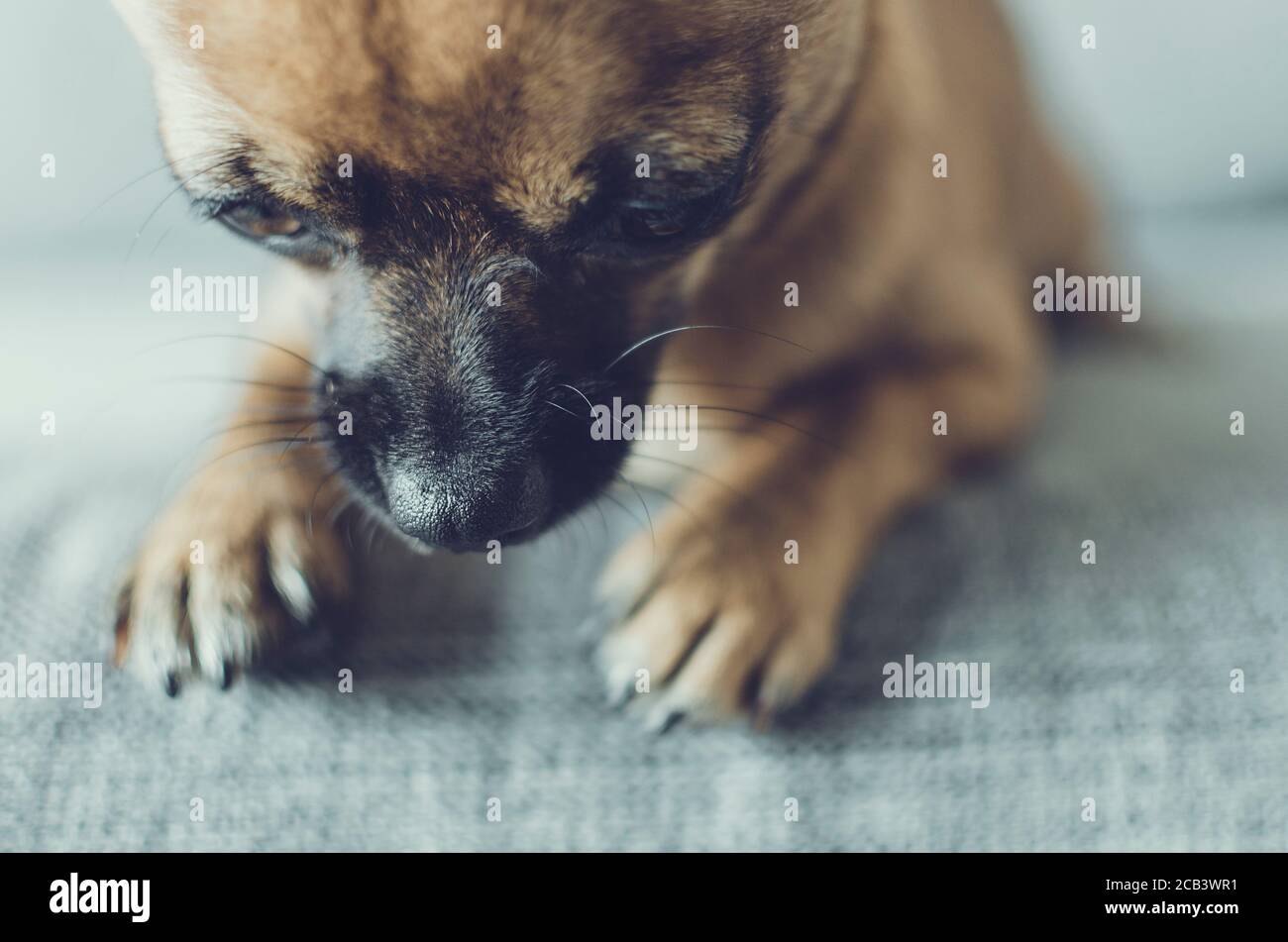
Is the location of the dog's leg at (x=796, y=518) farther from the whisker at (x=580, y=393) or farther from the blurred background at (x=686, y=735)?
the whisker at (x=580, y=393)

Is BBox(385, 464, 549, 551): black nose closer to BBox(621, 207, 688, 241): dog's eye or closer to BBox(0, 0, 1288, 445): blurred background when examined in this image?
BBox(621, 207, 688, 241): dog's eye

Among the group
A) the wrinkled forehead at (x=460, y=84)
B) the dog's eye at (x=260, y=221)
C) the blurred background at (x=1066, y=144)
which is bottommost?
the dog's eye at (x=260, y=221)

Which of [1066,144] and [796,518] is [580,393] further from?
[1066,144]

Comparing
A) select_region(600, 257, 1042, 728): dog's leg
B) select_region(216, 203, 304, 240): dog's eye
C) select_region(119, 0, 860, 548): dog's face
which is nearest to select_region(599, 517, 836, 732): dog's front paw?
select_region(600, 257, 1042, 728): dog's leg

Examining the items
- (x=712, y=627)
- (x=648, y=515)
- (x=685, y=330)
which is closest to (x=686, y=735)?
(x=712, y=627)

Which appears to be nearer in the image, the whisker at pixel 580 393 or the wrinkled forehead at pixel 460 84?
the wrinkled forehead at pixel 460 84

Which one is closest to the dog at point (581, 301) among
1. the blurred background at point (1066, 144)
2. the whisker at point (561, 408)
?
the whisker at point (561, 408)
